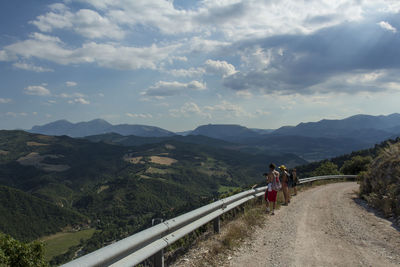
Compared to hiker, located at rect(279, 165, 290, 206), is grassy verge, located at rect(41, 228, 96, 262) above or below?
below

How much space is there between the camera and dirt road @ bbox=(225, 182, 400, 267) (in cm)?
568

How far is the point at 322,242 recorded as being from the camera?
23.1 feet

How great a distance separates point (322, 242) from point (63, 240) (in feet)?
674

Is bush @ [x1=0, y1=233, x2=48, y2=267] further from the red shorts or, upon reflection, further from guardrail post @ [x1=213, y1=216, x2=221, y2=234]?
guardrail post @ [x1=213, y1=216, x2=221, y2=234]

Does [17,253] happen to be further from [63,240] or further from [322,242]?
[63,240]

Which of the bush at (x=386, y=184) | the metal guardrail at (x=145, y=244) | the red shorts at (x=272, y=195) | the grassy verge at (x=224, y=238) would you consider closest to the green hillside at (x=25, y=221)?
the red shorts at (x=272, y=195)

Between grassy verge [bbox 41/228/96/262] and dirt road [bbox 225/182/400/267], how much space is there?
574 ft

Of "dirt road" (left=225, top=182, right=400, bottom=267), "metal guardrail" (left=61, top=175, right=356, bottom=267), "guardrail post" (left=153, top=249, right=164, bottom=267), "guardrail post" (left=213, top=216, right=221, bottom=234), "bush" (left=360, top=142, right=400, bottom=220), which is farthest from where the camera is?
"bush" (left=360, top=142, right=400, bottom=220)

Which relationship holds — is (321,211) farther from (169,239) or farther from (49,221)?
(49,221)

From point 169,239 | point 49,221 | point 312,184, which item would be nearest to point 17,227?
point 49,221

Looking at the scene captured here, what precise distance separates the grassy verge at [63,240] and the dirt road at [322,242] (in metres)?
175

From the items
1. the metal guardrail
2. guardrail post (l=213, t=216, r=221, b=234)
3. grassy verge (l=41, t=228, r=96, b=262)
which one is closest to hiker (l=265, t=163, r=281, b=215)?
guardrail post (l=213, t=216, r=221, b=234)

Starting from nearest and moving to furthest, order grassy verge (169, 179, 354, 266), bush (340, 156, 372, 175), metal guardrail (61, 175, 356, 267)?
metal guardrail (61, 175, 356, 267) → grassy verge (169, 179, 354, 266) → bush (340, 156, 372, 175)

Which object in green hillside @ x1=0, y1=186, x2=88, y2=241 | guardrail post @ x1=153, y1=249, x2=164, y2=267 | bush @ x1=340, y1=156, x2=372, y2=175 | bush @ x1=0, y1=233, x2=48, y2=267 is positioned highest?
guardrail post @ x1=153, y1=249, x2=164, y2=267
